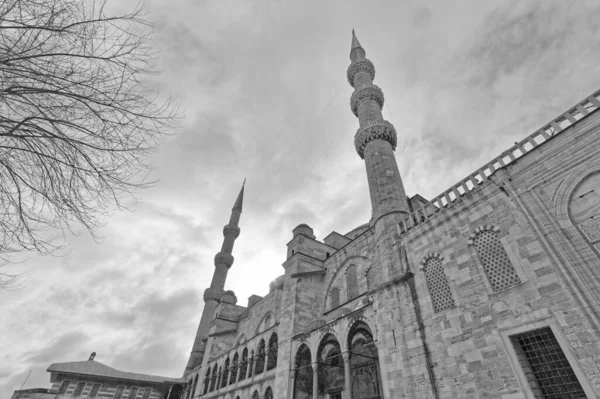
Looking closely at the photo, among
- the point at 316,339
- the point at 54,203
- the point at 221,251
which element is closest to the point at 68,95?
the point at 54,203

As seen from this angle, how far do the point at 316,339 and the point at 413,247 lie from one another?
5926 mm

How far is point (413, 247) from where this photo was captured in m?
10.5

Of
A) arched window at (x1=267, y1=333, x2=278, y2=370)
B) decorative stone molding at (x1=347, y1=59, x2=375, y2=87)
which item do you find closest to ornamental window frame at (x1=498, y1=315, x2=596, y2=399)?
arched window at (x1=267, y1=333, x2=278, y2=370)

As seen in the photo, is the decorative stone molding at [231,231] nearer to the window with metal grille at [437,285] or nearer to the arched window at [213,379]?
the arched window at [213,379]

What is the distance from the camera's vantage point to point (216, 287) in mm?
33375

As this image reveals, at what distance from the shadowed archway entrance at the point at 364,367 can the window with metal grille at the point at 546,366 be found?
17.1 ft

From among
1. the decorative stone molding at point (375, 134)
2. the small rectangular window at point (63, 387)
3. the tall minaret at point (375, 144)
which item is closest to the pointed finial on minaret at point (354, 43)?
the tall minaret at point (375, 144)

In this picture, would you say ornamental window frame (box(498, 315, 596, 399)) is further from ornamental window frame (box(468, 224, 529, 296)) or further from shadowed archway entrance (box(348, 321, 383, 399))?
shadowed archway entrance (box(348, 321, 383, 399))

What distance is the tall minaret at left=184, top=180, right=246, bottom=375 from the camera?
96.1 feet

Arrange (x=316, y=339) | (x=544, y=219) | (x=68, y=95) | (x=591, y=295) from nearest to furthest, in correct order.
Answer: (x=68, y=95) → (x=591, y=295) → (x=544, y=219) → (x=316, y=339)

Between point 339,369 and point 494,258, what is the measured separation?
878cm

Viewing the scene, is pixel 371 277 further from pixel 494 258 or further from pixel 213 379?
pixel 213 379

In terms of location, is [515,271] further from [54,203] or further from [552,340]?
[54,203]

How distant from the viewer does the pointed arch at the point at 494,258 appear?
7.56 meters
